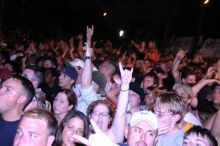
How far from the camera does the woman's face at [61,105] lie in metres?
5.84

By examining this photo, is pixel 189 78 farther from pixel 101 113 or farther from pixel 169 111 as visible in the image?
pixel 169 111

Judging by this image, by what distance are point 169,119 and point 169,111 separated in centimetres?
8

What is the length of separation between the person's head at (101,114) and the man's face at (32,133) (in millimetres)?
1562

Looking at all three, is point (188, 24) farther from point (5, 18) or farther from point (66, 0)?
point (5, 18)

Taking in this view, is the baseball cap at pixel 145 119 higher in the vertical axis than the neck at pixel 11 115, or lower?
lower

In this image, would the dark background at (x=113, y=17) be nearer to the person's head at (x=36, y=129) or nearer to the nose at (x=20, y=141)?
the person's head at (x=36, y=129)

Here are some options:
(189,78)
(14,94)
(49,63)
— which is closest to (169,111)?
(14,94)

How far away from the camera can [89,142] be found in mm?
2797

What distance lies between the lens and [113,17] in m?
28.5

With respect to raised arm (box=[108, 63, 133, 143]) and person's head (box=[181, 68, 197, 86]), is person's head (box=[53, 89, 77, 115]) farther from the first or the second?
person's head (box=[181, 68, 197, 86])

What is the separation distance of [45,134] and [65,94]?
238 centimetres

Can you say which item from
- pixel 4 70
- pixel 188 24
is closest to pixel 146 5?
pixel 188 24

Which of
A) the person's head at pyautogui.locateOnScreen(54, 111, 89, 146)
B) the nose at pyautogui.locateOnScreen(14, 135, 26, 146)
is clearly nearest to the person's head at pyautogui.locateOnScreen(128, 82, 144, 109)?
the person's head at pyautogui.locateOnScreen(54, 111, 89, 146)

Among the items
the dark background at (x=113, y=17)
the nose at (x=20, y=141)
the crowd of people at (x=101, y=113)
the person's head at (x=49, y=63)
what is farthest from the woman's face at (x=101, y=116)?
the dark background at (x=113, y=17)
